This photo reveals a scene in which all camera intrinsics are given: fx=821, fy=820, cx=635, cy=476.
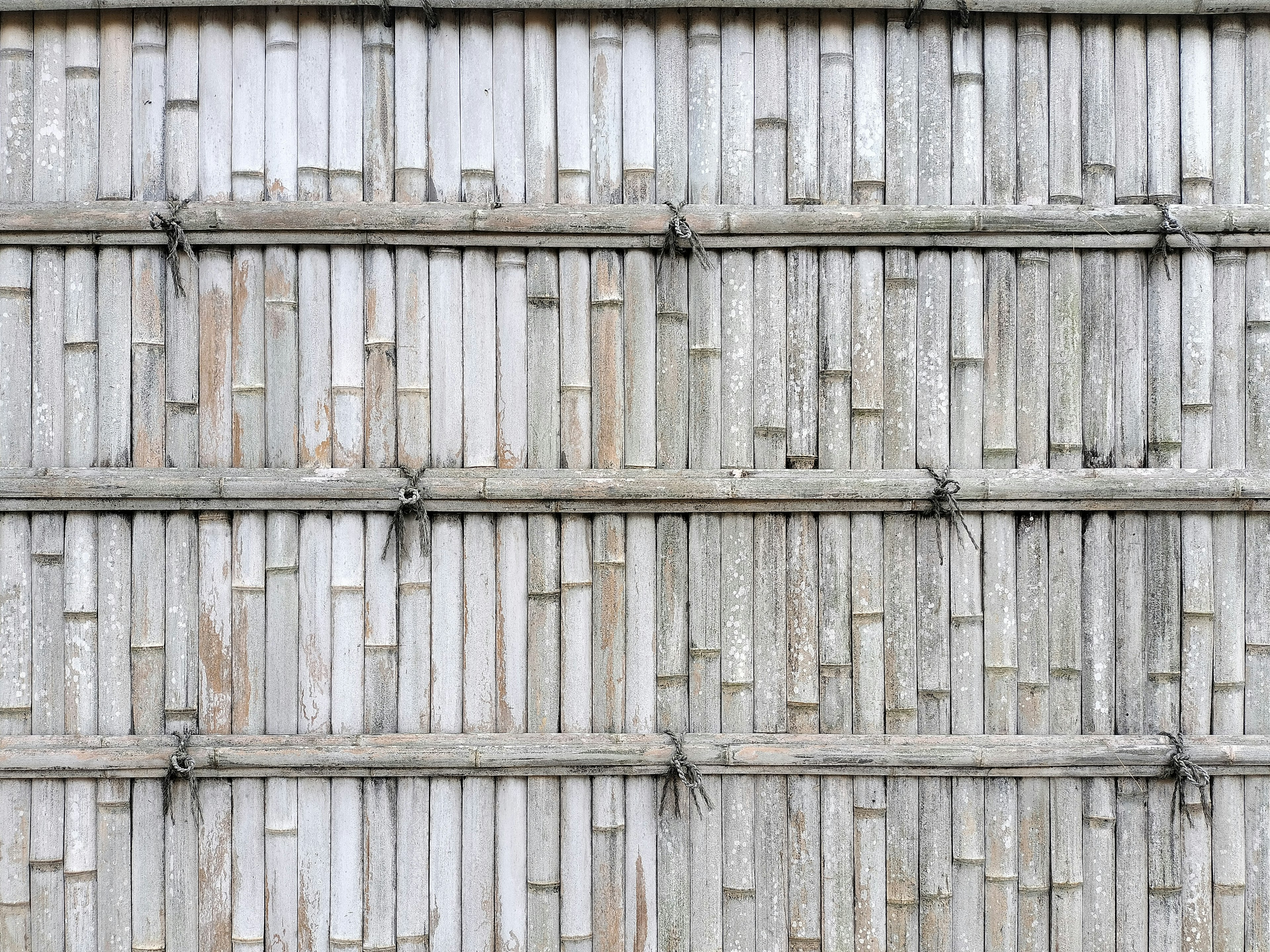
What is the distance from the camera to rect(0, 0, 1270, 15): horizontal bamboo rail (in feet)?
7.13

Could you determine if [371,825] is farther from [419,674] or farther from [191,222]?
[191,222]

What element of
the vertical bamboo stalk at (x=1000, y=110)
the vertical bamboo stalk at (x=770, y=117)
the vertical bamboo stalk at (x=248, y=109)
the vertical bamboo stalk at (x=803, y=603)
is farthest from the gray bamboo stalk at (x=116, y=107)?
the vertical bamboo stalk at (x=1000, y=110)

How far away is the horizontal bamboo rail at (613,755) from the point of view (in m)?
2.14

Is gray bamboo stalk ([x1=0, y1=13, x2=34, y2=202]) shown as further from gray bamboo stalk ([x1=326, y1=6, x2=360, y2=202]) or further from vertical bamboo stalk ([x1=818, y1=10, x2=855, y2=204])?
vertical bamboo stalk ([x1=818, y1=10, x2=855, y2=204])

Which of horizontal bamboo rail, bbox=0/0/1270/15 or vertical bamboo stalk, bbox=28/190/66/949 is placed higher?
horizontal bamboo rail, bbox=0/0/1270/15

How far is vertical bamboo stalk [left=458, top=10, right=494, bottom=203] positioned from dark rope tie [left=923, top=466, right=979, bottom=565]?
1.42 metres

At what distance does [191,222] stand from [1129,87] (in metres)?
2.55

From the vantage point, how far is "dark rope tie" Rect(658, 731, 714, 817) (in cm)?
215

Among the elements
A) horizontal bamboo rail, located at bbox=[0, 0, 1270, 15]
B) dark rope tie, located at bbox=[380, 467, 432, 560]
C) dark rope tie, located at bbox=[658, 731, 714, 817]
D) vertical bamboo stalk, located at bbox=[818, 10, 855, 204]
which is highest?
horizontal bamboo rail, located at bbox=[0, 0, 1270, 15]

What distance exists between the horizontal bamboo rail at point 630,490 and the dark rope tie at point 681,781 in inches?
24.5

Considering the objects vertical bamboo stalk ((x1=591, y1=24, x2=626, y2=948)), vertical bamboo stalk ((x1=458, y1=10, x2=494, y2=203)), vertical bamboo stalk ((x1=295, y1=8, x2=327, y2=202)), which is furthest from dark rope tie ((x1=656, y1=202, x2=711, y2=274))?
vertical bamboo stalk ((x1=295, y1=8, x2=327, y2=202))

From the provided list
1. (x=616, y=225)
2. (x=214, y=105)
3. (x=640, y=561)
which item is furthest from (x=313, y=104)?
(x=640, y=561)

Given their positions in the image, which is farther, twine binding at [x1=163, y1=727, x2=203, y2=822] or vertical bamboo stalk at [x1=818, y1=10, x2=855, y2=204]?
vertical bamboo stalk at [x1=818, y1=10, x2=855, y2=204]

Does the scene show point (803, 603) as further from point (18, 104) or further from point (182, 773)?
point (18, 104)
